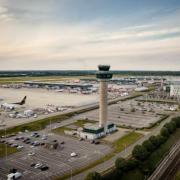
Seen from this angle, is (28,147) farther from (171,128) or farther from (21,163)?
(171,128)


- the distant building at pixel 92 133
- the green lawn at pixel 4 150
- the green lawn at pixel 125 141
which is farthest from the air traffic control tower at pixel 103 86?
the green lawn at pixel 4 150

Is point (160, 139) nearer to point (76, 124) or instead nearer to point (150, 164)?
point (150, 164)

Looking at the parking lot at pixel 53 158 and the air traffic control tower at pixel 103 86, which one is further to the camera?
the air traffic control tower at pixel 103 86

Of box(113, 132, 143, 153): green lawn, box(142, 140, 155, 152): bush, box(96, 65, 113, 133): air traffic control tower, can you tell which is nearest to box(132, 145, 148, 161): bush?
box(142, 140, 155, 152): bush

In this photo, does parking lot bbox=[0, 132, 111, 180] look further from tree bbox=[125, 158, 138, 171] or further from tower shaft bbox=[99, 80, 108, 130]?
tower shaft bbox=[99, 80, 108, 130]

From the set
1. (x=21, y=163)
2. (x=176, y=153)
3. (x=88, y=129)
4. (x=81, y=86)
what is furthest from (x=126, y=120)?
(x=81, y=86)

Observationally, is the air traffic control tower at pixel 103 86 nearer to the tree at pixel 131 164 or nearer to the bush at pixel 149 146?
the bush at pixel 149 146
